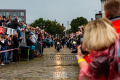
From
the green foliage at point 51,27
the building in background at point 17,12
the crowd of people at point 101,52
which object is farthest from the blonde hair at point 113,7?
the building in background at point 17,12

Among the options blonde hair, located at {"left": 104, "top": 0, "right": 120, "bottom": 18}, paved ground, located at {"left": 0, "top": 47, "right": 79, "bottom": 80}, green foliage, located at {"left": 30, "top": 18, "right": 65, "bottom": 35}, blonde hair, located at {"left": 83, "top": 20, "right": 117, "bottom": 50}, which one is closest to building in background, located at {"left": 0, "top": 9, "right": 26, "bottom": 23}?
green foliage, located at {"left": 30, "top": 18, "right": 65, "bottom": 35}

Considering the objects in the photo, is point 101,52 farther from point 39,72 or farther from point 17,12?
point 17,12

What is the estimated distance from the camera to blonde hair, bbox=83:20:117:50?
1836mm

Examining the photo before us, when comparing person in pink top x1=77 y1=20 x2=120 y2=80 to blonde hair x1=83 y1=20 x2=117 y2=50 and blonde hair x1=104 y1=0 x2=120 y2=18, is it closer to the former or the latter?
blonde hair x1=83 y1=20 x2=117 y2=50

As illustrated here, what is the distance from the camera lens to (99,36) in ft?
6.10

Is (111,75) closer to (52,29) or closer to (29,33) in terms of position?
(29,33)

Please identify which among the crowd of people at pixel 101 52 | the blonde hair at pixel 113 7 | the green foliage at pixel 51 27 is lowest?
the crowd of people at pixel 101 52

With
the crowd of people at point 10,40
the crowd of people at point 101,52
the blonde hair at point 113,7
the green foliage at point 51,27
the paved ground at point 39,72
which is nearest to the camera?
the crowd of people at point 101,52

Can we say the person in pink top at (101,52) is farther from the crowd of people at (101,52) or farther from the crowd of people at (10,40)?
the crowd of people at (10,40)

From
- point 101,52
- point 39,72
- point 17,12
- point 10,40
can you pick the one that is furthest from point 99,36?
point 17,12

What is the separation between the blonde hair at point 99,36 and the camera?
1.84m

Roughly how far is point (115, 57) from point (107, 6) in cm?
98

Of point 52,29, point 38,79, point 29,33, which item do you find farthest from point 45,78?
point 52,29

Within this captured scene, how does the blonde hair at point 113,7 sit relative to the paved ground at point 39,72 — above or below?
above
